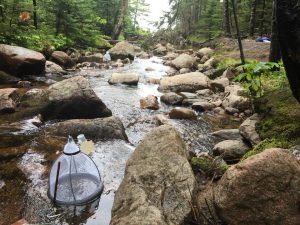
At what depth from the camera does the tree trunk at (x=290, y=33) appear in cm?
233

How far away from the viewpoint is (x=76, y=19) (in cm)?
1841

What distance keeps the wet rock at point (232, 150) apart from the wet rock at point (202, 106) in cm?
361

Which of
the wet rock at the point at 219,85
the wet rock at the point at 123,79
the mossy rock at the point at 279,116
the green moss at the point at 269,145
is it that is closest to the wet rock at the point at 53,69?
the wet rock at the point at 123,79

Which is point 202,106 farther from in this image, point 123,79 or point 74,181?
point 74,181

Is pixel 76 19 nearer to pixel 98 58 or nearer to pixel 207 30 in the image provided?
pixel 98 58

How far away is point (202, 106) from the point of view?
30.3 feet

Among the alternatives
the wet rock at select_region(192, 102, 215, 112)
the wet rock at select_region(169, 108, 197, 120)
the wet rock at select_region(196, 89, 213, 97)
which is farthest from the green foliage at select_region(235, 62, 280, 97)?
the wet rock at select_region(196, 89, 213, 97)

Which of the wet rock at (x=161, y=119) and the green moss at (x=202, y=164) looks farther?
the wet rock at (x=161, y=119)

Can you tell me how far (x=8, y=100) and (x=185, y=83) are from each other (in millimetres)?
6403

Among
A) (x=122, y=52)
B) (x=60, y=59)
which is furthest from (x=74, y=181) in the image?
(x=122, y=52)

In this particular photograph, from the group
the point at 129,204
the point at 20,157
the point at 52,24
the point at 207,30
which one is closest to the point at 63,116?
the point at 20,157

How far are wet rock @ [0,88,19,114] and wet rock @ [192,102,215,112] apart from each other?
4.92m

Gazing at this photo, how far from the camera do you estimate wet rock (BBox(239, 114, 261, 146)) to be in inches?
209

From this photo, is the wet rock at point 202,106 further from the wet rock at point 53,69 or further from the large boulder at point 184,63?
the large boulder at point 184,63
